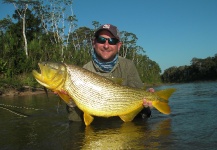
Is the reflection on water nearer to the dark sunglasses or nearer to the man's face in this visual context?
the man's face

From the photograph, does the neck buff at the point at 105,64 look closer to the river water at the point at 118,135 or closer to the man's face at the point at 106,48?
the man's face at the point at 106,48

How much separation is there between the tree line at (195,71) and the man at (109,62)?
78.9 meters

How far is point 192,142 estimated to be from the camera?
3.12 metres

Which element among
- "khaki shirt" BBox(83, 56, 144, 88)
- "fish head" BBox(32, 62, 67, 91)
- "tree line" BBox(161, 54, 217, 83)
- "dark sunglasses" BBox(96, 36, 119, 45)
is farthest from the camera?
"tree line" BBox(161, 54, 217, 83)

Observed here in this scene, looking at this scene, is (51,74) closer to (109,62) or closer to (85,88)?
(85,88)

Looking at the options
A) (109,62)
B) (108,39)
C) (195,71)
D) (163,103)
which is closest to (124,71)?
(109,62)

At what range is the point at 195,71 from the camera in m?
90.0

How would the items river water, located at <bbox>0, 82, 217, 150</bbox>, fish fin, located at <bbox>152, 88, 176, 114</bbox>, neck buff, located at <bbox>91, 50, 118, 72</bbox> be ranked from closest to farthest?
river water, located at <bbox>0, 82, 217, 150</bbox>
fish fin, located at <bbox>152, 88, 176, 114</bbox>
neck buff, located at <bbox>91, 50, 118, 72</bbox>

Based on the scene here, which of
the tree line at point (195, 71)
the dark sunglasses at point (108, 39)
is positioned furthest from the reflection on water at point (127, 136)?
the tree line at point (195, 71)

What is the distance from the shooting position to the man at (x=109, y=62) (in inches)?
179

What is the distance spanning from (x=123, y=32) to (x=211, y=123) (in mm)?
48534

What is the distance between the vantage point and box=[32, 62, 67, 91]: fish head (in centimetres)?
338

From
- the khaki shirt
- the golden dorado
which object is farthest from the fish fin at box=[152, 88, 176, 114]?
the khaki shirt

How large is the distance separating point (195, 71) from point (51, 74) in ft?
302
